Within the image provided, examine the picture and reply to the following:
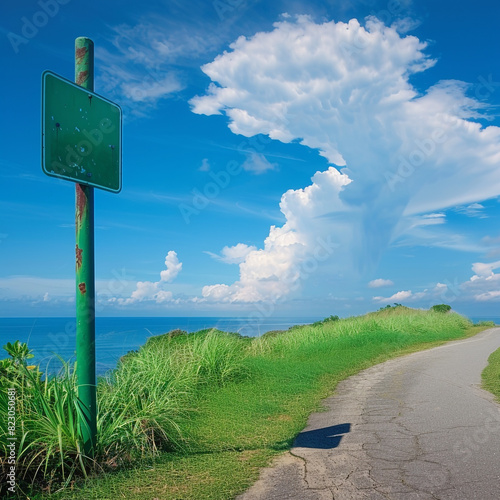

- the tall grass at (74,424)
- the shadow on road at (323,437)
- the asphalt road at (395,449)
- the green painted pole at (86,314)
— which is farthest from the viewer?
the shadow on road at (323,437)

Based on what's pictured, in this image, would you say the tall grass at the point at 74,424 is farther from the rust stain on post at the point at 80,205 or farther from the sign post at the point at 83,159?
the rust stain on post at the point at 80,205

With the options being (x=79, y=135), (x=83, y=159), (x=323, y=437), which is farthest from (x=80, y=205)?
(x=323, y=437)

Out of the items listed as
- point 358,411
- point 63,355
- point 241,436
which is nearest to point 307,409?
point 358,411

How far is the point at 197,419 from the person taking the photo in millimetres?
6363

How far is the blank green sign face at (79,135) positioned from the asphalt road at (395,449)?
10.3 feet

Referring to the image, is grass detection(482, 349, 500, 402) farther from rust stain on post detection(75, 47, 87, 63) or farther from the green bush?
the green bush

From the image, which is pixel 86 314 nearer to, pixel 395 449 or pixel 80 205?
pixel 80 205

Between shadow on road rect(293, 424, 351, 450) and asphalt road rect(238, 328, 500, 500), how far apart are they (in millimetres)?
12

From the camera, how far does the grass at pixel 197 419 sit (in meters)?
4.11

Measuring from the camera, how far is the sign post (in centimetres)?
410

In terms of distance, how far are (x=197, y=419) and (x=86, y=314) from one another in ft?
9.03

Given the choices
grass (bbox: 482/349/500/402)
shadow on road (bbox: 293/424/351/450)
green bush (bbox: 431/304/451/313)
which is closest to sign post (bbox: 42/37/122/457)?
shadow on road (bbox: 293/424/351/450)

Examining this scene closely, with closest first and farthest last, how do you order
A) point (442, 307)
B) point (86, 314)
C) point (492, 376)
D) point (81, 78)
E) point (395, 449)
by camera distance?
point (86, 314) < point (81, 78) < point (395, 449) < point (492, 376) < point (442, 307)

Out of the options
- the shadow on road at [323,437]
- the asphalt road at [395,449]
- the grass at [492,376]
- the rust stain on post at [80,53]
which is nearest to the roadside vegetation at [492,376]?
the grass at [492,376]
